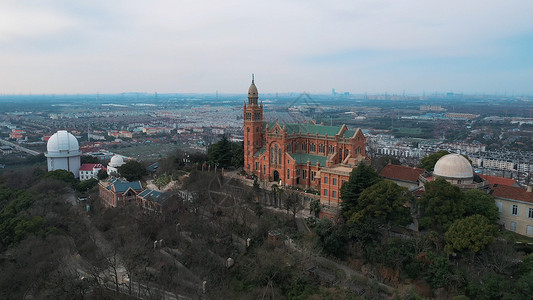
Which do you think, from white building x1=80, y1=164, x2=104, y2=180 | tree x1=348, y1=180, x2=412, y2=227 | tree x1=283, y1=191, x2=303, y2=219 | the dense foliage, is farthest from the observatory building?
tree x1=348, y1=180, x2=412, y2=227

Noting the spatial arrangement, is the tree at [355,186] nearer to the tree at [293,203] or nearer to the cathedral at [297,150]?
the tree at [293,203]

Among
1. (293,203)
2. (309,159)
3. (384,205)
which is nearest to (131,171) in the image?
(309,159)

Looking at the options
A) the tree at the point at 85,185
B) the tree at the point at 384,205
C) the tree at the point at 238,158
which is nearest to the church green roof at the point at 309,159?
the tree at the point at 238,158

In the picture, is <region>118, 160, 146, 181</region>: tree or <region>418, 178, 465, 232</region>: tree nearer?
<region>418, 178, 465, 232</region>: tree

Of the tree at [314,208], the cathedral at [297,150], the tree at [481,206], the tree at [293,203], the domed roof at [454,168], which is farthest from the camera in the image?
the cathedral at [297,150]

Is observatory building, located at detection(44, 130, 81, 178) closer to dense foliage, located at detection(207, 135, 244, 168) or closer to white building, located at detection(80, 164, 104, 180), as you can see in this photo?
white building, located at detection(80, 164, 104, 180)

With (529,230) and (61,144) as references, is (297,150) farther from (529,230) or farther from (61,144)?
(61,144)

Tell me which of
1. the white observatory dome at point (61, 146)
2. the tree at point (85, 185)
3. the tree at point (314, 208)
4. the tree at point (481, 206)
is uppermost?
the white observatory dome at point (61, 146)
